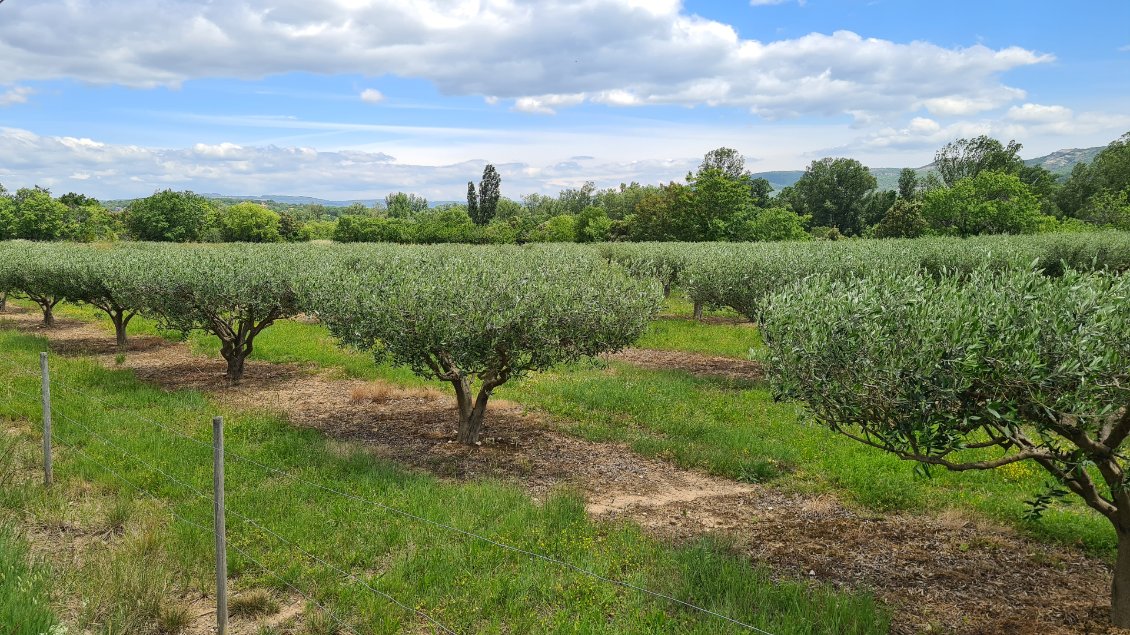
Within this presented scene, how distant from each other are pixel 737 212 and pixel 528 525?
90442 millimetres

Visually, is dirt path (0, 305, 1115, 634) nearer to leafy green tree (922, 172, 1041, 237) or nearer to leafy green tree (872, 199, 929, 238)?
leafy green tree (922, 172, 1041, 237)

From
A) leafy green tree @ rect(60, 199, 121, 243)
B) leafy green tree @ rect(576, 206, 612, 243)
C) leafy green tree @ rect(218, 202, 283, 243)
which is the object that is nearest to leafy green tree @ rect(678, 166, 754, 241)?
leafy green tree @ rect(576, 206, 612, 243)

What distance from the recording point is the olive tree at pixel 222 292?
66.6 ft

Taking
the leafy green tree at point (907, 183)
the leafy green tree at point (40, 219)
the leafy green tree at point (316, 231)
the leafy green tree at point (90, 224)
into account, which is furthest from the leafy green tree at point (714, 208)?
the leafy green tree at point (40, 219)

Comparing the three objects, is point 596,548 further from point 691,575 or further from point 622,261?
point 622,261

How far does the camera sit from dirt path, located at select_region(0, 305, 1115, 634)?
872 cm

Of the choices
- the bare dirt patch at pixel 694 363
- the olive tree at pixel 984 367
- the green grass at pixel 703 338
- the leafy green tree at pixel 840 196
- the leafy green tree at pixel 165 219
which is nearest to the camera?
the olive tree at pixel 984 367

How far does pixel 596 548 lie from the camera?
9.99 metres

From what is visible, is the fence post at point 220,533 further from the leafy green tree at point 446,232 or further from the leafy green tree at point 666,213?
the leafy green tree at point 446,232

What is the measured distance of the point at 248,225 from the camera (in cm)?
14238

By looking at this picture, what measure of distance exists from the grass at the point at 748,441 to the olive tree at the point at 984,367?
1.02 meters

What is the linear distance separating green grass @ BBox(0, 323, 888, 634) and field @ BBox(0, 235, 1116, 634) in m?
0.04

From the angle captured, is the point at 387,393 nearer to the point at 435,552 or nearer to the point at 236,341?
the point at 236,341

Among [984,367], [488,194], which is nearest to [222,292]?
[984,367]
